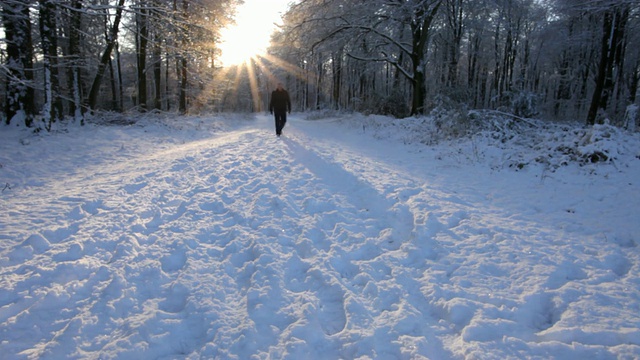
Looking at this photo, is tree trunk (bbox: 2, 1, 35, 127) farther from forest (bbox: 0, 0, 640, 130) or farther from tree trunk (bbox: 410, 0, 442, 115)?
tree trunk (bbox: 410, 0, 442, 115)

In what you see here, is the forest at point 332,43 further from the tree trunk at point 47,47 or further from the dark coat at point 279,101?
the dark coat at point 279,101

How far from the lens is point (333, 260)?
10.8ft

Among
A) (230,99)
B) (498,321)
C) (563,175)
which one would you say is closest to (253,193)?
(498,321)

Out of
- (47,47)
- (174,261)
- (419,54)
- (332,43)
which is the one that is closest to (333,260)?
(174,261)

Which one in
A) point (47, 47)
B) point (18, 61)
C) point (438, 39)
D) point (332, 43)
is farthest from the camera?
point (438, 39)

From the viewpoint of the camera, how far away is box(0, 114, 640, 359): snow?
221cm

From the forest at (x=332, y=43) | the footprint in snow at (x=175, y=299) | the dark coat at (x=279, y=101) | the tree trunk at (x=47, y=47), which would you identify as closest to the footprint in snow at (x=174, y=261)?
the footprint in snow at (x=175, y=299)

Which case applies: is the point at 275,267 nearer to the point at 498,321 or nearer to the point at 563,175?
the point at 498,321

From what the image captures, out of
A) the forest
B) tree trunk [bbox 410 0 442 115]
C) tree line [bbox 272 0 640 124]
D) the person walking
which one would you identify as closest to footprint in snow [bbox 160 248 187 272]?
the forest

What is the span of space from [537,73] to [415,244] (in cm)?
4346

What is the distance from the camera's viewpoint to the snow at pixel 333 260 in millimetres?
2209

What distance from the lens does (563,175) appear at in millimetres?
5250

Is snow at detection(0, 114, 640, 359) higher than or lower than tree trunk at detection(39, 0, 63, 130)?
lower

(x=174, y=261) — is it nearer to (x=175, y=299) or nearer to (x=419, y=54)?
(x=175, y=299)
